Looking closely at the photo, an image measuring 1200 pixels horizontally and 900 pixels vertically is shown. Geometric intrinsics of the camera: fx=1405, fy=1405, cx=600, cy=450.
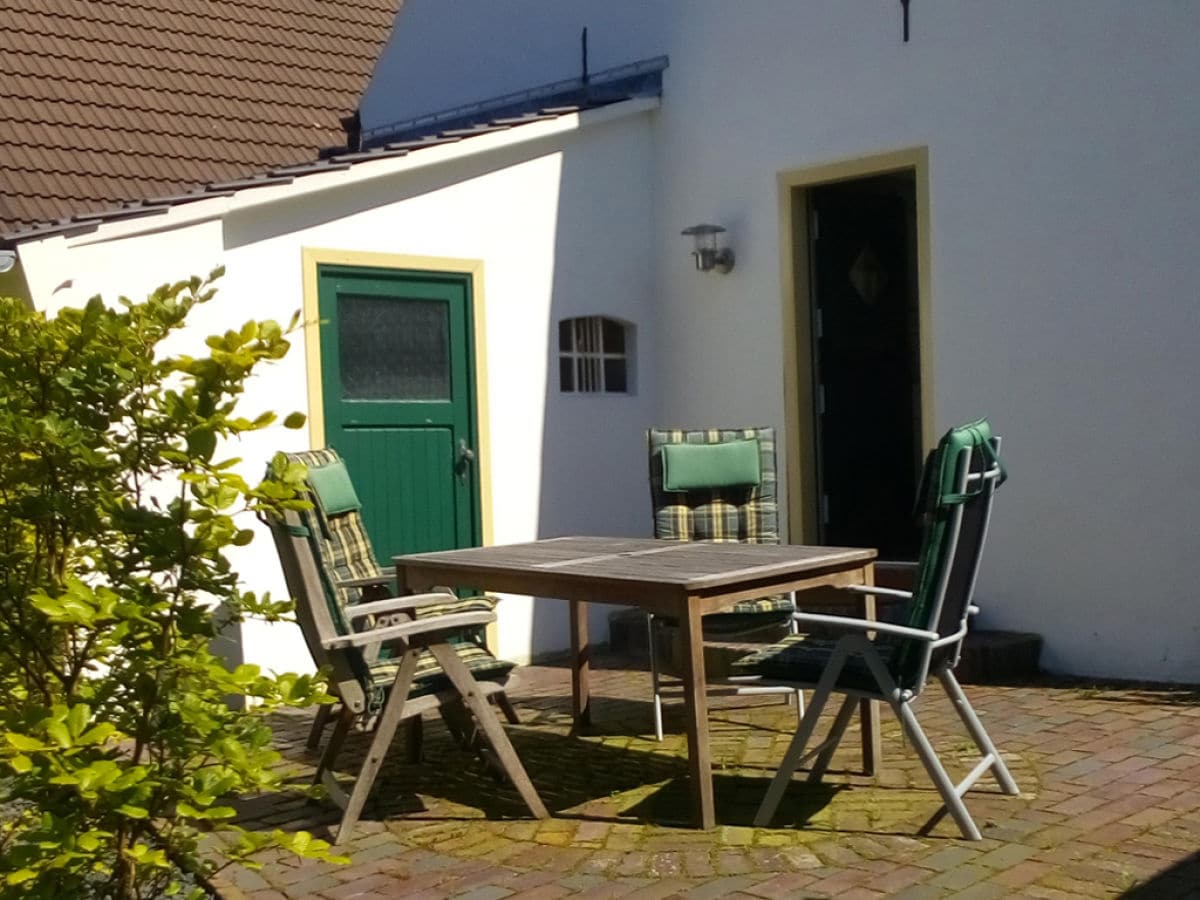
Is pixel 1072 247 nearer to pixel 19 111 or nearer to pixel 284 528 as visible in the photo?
pixel 284 528

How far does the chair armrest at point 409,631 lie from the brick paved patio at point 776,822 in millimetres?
658

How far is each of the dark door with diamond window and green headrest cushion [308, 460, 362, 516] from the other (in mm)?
3287

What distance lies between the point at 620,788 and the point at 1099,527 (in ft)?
9.90

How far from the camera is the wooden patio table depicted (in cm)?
454

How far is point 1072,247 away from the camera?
6.87 m

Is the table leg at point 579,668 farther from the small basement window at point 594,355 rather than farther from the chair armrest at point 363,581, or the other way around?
the small basement window at point 594,355

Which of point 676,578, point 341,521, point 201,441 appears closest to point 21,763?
point 201,441

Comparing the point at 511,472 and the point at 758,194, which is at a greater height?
the point at 758,194

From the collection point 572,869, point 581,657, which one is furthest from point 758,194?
point 572,869

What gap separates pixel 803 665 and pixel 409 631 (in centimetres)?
129

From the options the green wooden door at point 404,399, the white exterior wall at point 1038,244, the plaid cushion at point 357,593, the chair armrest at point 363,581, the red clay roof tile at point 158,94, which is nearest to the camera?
the plaid cushion at point 357,593

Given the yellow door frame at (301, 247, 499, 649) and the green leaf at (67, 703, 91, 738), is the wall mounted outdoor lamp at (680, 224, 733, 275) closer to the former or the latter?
the yellow door frame at (301, 247, 499, 649)

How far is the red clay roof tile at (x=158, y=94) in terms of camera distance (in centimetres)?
829

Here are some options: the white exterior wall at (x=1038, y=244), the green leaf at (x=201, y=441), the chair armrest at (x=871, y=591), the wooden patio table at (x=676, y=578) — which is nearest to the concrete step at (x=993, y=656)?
the white exterior wall at (x=1038, y=244)
